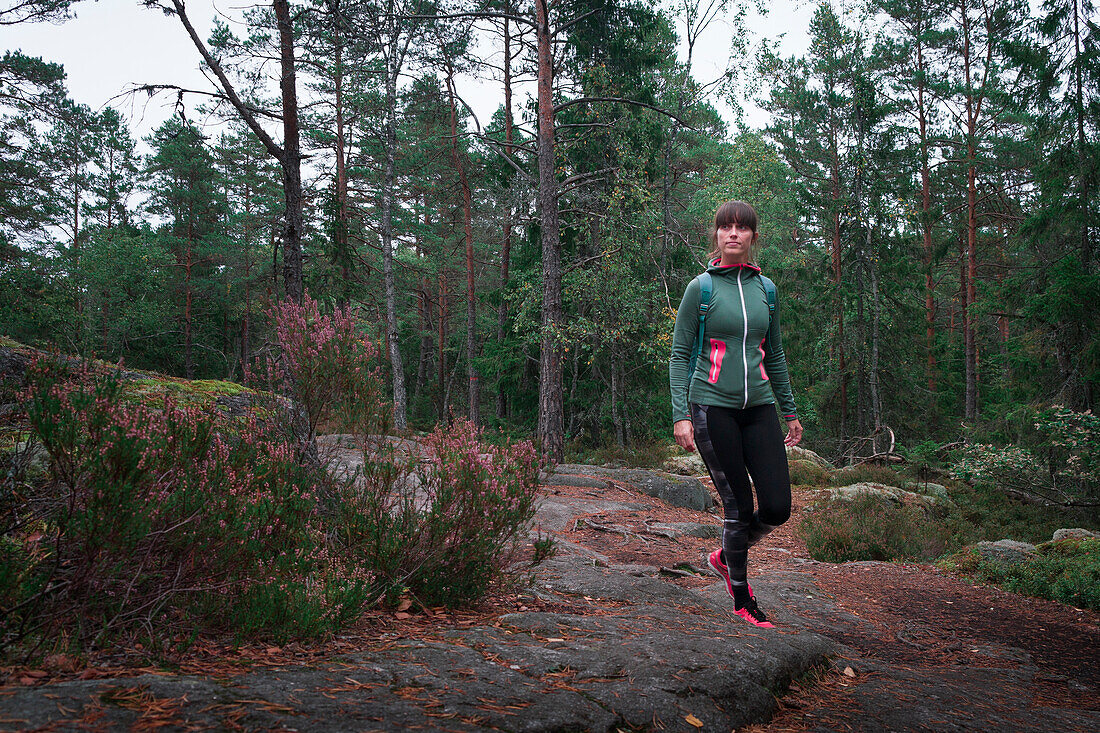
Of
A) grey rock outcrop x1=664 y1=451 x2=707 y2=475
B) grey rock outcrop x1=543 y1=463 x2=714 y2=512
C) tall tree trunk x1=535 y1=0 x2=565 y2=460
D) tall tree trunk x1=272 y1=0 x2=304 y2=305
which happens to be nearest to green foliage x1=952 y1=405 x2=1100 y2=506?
grey rock outcrop x1=543 y1=463 x2=714 y2=512

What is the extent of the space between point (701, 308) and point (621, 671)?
2180 millimetres

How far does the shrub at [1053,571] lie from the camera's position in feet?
19.3

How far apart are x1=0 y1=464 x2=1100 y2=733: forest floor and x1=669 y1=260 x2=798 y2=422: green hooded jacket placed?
135 cm

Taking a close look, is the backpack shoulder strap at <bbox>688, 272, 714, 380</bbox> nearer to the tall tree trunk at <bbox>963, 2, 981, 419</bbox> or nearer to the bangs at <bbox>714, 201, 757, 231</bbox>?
the bangs at <bbox>714, 201, 757, 231</bbox>

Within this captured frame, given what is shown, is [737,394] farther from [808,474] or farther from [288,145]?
[808,474]

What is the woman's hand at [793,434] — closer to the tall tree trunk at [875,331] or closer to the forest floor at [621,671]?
the forest floor at [621,671]

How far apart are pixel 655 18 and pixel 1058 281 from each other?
37.4 feet

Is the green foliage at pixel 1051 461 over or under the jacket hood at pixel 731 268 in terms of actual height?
under

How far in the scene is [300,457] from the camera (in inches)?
166

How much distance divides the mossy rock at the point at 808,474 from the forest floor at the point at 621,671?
9328 mm

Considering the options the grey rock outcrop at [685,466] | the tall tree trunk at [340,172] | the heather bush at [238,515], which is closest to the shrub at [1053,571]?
the heather bush at [238,515]

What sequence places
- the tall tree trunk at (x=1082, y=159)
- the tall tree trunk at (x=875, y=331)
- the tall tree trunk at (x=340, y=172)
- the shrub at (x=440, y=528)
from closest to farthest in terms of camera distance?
the shrub at (x=440, y=528)
the tall tree trunk at (x=340, y=172)
the tall tree trunk at (x=1082, y=159)
the tall tree trunk at (x=875, y=331)

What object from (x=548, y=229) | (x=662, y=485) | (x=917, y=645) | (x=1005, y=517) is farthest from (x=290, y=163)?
(x=1005, y=517)

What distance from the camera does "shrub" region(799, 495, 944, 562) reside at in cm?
842
